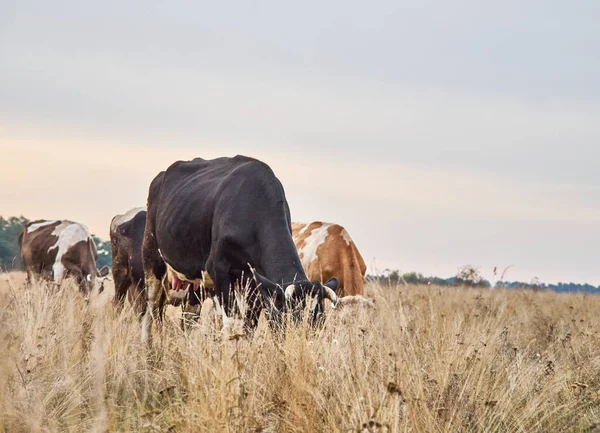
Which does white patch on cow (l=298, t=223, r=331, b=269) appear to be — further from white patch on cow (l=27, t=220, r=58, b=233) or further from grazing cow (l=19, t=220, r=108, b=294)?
white patch on cow (l=27, t=220, r=58, b=233)

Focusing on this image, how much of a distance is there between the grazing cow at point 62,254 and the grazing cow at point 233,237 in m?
9.89

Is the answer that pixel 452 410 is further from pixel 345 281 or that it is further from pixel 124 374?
pixel 345 281

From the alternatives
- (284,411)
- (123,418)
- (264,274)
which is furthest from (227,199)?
(284,411)

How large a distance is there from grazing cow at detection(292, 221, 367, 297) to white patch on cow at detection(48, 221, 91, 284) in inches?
346

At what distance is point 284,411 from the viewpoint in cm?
562

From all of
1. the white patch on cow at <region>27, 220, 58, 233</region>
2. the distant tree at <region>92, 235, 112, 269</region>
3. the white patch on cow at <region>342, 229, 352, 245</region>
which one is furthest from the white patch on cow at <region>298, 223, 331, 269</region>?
the distant tree at <region>92, 235, 112, 269</region>

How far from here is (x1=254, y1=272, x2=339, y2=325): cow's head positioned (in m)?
7.56

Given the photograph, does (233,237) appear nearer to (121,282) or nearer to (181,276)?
(181,276)

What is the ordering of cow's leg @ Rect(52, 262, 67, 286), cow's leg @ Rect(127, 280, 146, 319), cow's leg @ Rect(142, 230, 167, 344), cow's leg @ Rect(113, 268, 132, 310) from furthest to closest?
cow's leg @ Rect(52, 262, 67, 286) < cow's leg @ Rect(113, 268, 132, 310) < cow's leg @ Rect(127, 280, 146, 319) < cow's leg @ Rect(142, 230, 167, 344)

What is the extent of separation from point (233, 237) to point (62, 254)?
537 inches

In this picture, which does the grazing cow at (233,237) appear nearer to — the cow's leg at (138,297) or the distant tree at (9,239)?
the cow's leg at (138,297)

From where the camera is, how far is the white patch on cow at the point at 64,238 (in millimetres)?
21234

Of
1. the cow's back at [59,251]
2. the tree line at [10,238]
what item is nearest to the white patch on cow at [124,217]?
the cow's back at [59,251]

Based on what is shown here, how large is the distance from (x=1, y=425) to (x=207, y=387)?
1.43m
